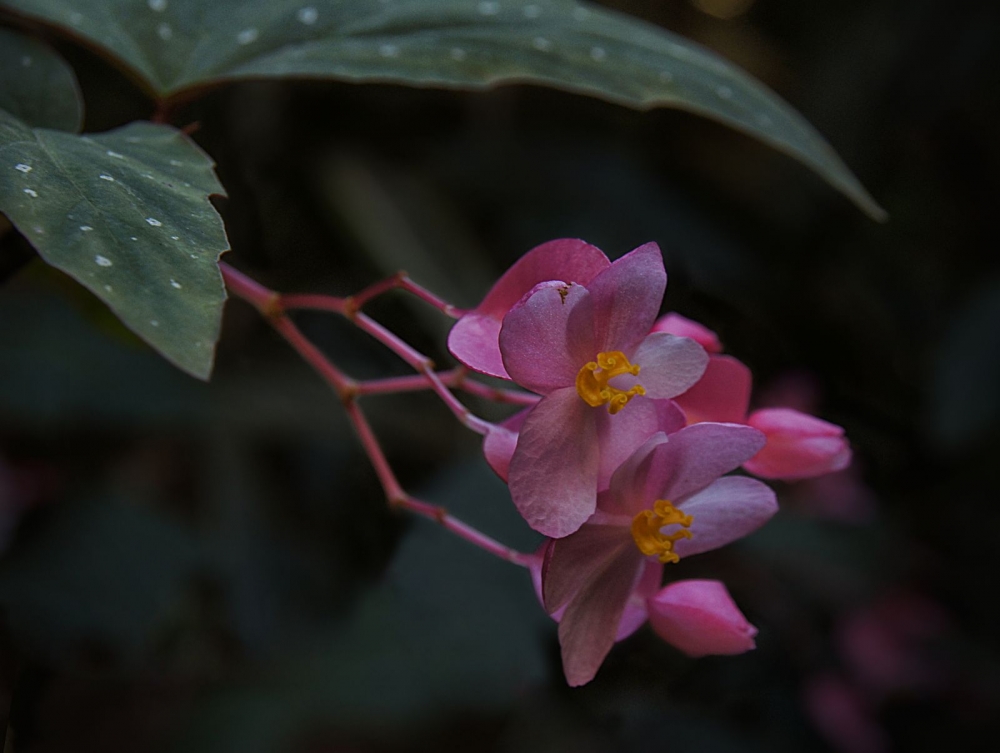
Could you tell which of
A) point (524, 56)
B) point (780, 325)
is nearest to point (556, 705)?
point (780, 325)

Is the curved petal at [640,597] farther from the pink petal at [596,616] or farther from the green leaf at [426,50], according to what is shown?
the green leaf at [426,50]

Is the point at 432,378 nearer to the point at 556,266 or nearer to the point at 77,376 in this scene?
the point at 556,266

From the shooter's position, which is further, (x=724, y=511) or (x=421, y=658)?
(x=421, y=658)

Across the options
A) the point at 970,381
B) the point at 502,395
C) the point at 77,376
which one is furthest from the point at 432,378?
the point at 970,381

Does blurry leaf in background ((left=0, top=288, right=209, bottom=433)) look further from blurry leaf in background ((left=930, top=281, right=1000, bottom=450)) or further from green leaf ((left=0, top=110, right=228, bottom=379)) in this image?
blurry leaf in background ((left=930, top=281, right=1000, bottom=450))

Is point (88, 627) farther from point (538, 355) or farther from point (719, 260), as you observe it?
point (719, 260)

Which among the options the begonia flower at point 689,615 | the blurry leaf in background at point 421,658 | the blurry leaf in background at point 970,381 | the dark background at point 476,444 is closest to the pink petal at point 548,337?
the begonia flower at point 689,615

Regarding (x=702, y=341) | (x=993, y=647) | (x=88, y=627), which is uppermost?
(x=702, y=341)

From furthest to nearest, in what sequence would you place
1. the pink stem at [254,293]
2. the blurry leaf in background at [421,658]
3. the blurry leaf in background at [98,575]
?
1. the blurry leaf in background at [421,658]
2. the blurry leaf in background at [98,575]
3. the pink stem at [254,293]
